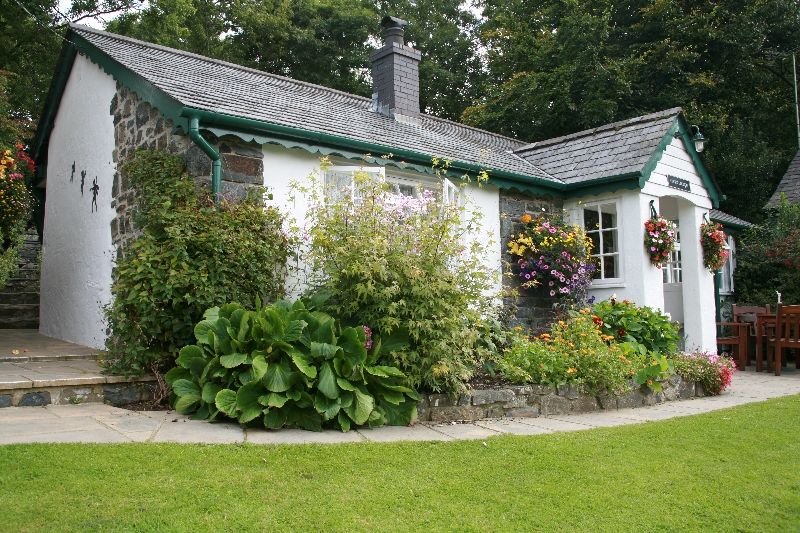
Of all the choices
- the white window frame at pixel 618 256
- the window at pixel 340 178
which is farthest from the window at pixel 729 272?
the window at pixel 340 178

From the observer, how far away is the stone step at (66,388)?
514cm

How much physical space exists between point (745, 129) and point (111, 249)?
654 inches

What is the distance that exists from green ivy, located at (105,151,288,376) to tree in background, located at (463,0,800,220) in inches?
529

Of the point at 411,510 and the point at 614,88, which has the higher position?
the point at 614,88

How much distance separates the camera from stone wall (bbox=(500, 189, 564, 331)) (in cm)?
927

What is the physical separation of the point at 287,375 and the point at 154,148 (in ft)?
13.2

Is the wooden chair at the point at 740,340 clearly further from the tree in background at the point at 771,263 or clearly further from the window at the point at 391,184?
the window at the point at 391,184

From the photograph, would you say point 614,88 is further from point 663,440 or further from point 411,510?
point 411,510

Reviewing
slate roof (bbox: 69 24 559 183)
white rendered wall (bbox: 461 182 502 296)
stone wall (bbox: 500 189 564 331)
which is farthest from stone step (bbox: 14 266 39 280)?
stone wall (bbox: 500 189 564 331)

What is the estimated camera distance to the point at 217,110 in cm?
659

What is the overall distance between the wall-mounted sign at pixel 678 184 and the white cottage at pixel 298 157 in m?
0.04

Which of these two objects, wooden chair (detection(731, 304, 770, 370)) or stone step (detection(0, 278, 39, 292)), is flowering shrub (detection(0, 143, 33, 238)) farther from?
wooden chair (detection(731, 304, 770, 370))

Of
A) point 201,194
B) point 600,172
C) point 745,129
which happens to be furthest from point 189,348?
point 745,129

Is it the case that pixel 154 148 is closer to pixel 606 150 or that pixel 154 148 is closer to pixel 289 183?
pixel 289 183
